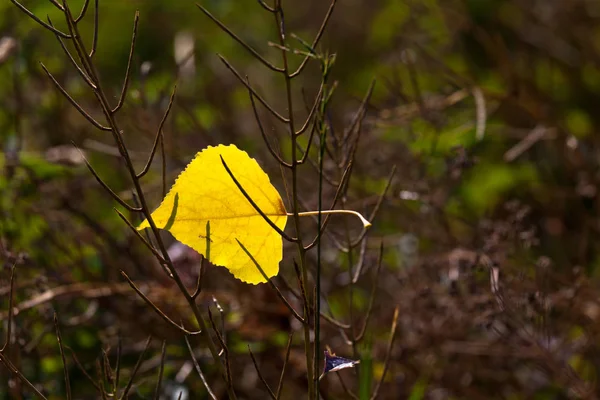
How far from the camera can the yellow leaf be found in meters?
0.88

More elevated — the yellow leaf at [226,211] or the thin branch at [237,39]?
the thin branch at [237,39]

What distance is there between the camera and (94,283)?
167 centimetres

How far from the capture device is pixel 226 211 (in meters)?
0.89

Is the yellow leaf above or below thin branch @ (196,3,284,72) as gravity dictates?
below

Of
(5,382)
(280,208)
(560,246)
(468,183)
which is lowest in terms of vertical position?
(560,246)

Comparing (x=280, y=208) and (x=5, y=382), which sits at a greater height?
(x=280, y=208)

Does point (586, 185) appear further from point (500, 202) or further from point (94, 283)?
point (94, 283)

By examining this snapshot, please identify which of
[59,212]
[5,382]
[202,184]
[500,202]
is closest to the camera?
[202,184]

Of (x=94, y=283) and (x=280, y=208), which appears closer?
(x=280, y=208)

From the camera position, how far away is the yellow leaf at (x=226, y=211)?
0.88 m

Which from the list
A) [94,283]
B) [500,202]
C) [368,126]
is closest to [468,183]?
[500,202]

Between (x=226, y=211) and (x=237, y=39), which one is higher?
(x=237, y=39)

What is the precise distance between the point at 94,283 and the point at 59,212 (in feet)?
1.21

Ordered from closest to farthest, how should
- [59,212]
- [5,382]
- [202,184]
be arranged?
[202,184]
[5,382]
[59,212]
